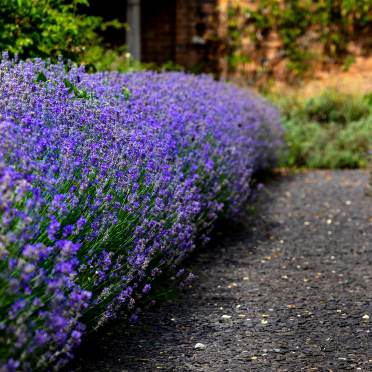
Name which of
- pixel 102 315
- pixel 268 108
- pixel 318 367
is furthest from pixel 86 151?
pixel 268 108

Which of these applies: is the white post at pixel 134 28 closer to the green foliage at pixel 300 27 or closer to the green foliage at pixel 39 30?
the green foliage at pixel 300 27

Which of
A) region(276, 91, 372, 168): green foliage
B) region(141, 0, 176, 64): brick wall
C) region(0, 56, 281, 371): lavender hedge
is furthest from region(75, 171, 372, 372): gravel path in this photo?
region(141, 0, 176, 64): brick wall

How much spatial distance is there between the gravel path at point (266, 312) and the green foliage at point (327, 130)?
3.75m

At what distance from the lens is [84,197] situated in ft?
10.8

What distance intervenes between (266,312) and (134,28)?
9.58 metres

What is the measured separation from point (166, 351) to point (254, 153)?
15.6ft

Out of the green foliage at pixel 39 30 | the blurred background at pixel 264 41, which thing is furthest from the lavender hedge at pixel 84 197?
the blurred background at pixel 264 41

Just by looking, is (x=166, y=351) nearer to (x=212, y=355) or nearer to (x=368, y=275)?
(x=212, y=355)

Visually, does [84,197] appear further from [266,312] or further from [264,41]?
[264,41]

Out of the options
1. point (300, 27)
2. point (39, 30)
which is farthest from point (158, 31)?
point (39, 30)

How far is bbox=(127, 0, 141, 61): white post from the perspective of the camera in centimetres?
1293

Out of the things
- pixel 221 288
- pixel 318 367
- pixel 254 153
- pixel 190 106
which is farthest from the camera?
pixel 254 153

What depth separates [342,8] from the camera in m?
12.5

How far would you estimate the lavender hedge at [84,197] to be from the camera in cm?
244
